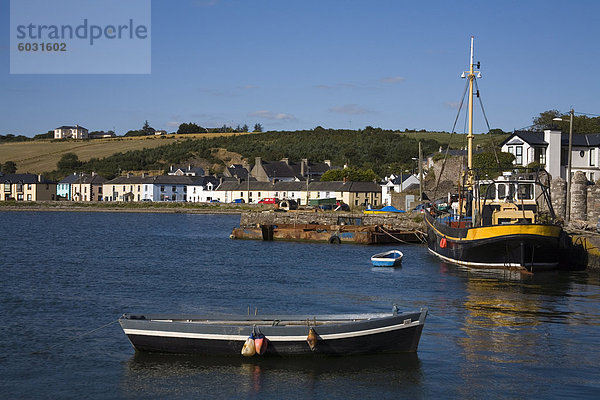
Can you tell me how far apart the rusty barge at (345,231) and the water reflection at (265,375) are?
137 ft

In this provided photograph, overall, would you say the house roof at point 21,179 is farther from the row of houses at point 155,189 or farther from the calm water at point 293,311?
the calm water at point 293,311

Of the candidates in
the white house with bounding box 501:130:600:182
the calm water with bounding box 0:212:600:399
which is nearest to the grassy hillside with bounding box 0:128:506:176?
the white house with bounding box 501:130:600:182

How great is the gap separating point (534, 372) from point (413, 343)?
3.22 meters

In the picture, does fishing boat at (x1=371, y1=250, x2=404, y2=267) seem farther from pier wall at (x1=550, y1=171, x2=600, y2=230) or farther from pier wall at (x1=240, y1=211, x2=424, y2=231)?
pier wall at (x1=240, y1=211, x2=424, y2=231)

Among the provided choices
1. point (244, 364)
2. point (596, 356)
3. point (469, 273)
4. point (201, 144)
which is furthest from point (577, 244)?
point (201, 144)

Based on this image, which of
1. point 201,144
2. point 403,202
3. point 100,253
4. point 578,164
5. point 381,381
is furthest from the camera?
point 201,144

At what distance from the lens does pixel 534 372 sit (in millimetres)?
17781

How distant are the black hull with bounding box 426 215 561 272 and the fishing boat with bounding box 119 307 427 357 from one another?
17.4 metres

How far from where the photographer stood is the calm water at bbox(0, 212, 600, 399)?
16.6 meters

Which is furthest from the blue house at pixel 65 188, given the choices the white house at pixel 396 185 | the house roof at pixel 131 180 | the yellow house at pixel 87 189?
the white house at pixel 396 185

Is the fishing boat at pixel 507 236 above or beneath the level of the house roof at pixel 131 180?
beneath

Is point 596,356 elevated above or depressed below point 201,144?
below

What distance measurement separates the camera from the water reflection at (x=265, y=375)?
53.6ft

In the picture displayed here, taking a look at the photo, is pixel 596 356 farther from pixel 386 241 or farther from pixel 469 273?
pixel 386 241
